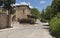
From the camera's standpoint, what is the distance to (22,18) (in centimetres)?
6291

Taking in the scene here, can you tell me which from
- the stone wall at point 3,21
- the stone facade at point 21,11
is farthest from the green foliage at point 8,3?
the stone facade at point 21,11

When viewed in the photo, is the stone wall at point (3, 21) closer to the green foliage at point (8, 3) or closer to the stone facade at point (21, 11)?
the green foliage at point (8, 3)

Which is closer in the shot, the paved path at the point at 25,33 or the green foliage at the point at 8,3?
the paved path at the point at 25,33

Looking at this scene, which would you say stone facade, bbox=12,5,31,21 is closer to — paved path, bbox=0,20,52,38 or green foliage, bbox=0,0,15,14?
green foliage, bbox=0,0,15,14

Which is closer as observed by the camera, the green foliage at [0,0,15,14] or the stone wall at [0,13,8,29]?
the stone wall at [0,13,8,29]

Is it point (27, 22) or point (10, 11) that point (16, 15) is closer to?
point (27, 22)

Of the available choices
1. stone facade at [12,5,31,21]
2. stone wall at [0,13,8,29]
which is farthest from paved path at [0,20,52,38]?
stone facade at [12,5,31,21]

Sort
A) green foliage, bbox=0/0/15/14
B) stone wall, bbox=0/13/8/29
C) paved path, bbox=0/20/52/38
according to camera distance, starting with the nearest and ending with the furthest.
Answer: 1. paved path, bbox=0/20/52/38
2. stone wall, bbox=0/13/8/29
3. green foliage, bbox=0/0/15/14

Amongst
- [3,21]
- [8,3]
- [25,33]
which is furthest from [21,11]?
[25,33]

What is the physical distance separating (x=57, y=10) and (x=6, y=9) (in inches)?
745

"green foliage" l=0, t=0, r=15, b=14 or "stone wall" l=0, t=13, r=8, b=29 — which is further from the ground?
"green foliage" l=0, t=0, r=15, b=14

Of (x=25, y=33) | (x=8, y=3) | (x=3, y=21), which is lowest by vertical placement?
(x=25, y=33)

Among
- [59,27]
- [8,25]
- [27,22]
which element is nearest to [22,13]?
[27,22]

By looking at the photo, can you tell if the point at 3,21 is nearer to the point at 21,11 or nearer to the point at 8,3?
the point at 8,3
